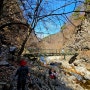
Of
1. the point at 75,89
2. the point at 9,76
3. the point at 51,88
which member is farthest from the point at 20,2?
the point at 75,89

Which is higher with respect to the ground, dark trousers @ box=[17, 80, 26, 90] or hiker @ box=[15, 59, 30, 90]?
hiker @ box=[15, 59, 30, 90]

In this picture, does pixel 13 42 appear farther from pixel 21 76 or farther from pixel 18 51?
pixel 21 76

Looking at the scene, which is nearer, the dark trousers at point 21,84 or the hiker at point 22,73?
the hiker at point 22,73

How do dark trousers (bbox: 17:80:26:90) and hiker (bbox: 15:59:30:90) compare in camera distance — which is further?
dark trousers (bbox: 17:80:26:90)

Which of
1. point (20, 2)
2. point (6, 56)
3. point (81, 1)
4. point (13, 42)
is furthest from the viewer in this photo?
point (13, 42)

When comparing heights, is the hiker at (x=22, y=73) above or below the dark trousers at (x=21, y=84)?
above

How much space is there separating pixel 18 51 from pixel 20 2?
13502 mm

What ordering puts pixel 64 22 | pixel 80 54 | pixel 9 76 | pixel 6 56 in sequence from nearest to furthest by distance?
1. pixel 64 22
2. pixel 9 76
3. pixel 6 56
4. pixel 80 54

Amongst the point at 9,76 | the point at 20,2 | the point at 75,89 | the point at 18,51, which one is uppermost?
the point at 20,2

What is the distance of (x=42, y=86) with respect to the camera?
17469 millimetres

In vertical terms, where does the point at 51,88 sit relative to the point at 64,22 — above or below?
below

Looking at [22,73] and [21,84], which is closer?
[22,73]

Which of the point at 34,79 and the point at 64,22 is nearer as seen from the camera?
Answer: the point at 64,22

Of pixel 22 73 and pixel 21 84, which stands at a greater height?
pixel 22 73
